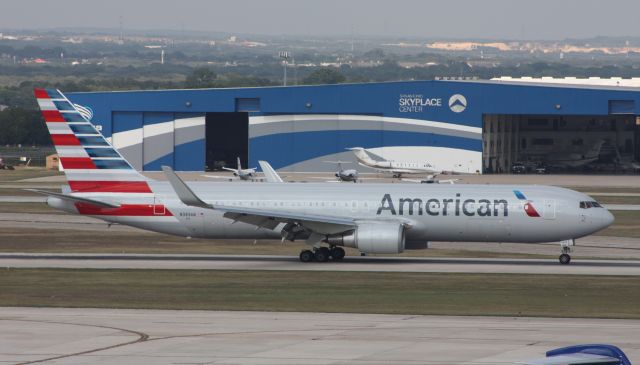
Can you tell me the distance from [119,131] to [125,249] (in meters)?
63.6

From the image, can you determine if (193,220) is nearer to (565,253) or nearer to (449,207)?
(449,207)

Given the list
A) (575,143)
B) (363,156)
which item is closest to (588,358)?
(363,156)

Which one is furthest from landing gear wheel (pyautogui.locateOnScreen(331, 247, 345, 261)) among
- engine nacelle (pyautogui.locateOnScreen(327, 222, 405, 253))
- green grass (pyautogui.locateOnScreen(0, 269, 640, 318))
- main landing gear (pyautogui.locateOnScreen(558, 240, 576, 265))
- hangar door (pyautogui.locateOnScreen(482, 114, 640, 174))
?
hangar door (pyautogui.locateOnScreen(482, 114, 640, 174))

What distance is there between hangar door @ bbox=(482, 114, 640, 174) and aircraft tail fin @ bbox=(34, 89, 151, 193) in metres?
81.6

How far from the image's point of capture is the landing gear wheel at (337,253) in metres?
48.9

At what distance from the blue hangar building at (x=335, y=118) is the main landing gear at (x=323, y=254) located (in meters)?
65.3

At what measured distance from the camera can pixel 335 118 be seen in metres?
115

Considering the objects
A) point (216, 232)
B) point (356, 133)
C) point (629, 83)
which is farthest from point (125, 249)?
point (629, 83)

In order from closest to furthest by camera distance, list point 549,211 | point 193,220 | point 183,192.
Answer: point 183,192 < point 549,211 < point 193,220

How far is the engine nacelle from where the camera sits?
46656mm

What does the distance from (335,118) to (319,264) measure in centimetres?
6807

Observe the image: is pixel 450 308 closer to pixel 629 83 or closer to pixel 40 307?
pixel 40 307

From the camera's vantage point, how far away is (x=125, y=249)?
54.1 m

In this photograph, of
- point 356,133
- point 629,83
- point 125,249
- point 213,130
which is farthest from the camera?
point 629,83
